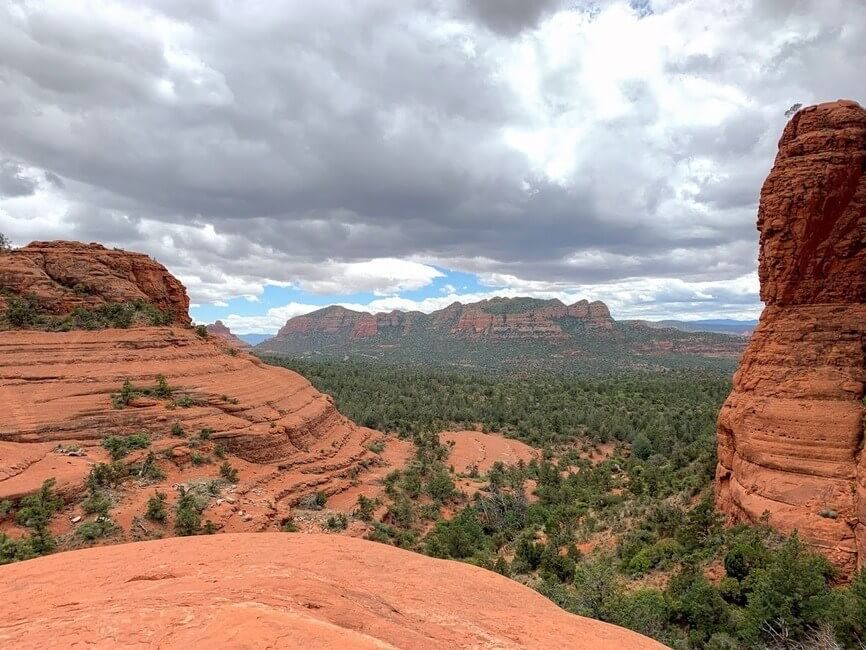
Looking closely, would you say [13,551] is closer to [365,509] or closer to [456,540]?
[365,509]

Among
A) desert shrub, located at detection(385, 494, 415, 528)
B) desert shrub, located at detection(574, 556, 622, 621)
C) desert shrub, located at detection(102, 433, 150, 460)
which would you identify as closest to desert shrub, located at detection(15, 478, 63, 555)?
desert shrub, located at detection(102, 433, 150, 460)

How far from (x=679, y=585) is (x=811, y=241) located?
15.9m

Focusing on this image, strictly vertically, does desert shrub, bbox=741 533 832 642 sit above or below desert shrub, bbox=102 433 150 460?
below

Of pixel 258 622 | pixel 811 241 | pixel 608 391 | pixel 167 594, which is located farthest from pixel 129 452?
pixel 608 391

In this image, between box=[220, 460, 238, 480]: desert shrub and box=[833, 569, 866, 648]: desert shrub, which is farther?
box=[220, 460, 238, 480]: desert shrub

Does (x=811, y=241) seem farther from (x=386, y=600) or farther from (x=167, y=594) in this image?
(x=167, y=594)

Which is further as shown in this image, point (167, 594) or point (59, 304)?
point (59, 304)

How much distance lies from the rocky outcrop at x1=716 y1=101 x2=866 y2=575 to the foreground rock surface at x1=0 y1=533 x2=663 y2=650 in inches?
580

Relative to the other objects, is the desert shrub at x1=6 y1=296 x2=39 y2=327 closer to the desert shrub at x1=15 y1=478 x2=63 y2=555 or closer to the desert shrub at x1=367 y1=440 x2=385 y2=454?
the desert shrub at x1=15 y1=478 x2=63 y2=555

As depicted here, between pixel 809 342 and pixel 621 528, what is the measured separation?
1397 cm

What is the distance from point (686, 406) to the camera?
216ft

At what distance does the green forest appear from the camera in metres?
14.5

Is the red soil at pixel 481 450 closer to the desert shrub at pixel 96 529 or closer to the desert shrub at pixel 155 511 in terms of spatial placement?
the desert shrub at pixel 155 511

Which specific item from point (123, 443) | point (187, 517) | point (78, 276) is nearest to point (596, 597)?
point (187, 517)
